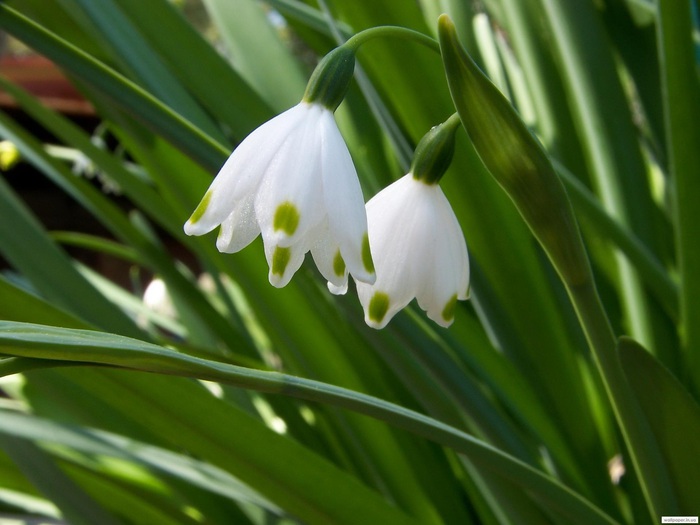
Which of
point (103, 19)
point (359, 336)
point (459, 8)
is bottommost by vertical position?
point (359, 336)

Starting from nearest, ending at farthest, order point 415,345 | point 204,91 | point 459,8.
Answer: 1. point 415,345
2. point 204,91
3. point 459,8

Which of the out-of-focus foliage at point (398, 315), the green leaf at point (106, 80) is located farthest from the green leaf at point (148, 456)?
the green leaf at point (106, 80)

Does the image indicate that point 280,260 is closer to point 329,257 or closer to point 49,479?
point 329,257

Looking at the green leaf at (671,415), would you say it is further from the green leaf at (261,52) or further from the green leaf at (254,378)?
the green leaf at (261,52)

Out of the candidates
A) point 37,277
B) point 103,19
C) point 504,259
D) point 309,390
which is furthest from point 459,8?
point 309,390

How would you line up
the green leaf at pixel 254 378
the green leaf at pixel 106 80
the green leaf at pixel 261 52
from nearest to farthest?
the green leaf at pixel 254 378 → the green leaf at pixel 106 80 → the green leaf at pixel 261 52

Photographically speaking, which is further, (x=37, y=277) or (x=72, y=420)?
(x=72, y=420)

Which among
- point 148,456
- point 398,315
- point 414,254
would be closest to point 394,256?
point 414,254

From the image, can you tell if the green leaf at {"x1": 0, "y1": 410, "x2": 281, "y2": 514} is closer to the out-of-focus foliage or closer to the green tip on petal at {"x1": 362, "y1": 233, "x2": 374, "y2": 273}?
the out-of-focus foliage

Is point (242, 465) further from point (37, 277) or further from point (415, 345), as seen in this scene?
point (37, 277)
